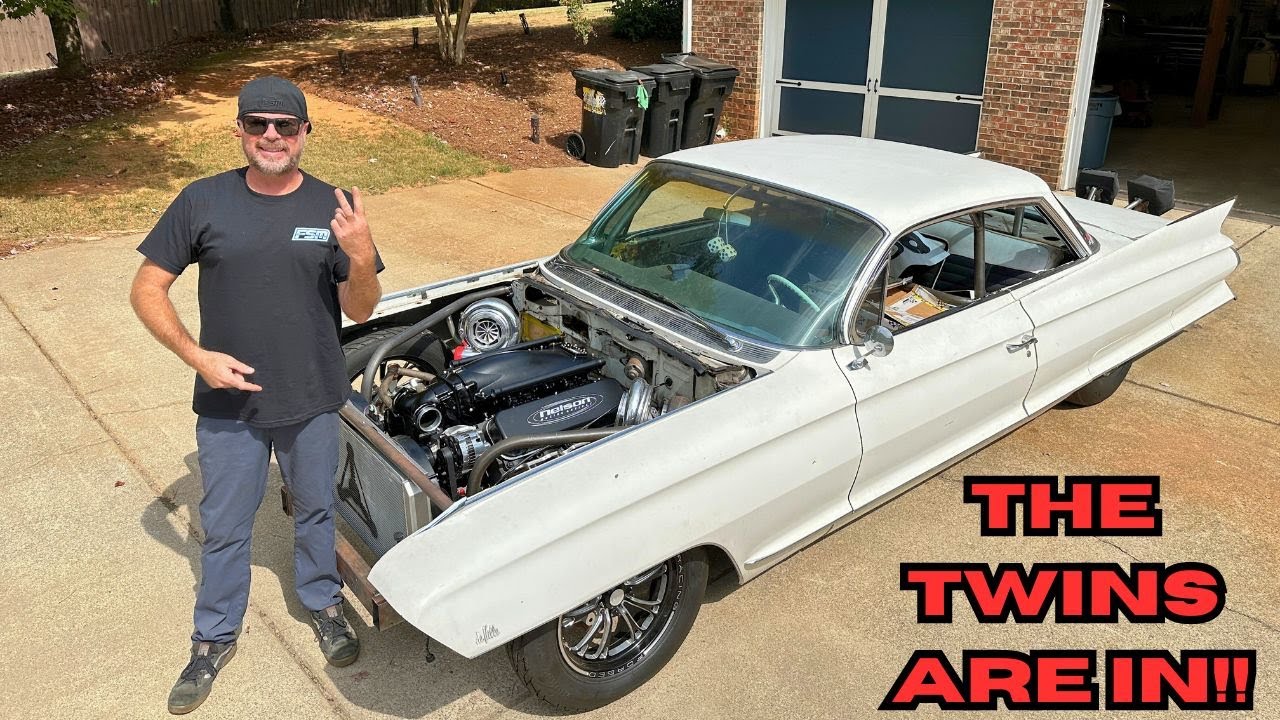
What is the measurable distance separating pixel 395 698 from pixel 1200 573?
343cm

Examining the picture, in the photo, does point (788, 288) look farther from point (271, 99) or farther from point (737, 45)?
point (737, 45)

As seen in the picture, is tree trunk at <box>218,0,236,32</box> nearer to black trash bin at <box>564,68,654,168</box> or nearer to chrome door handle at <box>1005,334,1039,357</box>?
black trash bin at <box>564,68,654,168</box>

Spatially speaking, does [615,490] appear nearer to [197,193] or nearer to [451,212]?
[197,193]

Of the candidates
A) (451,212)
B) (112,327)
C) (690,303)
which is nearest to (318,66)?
(451,212)

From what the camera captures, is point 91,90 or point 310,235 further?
point 91,90

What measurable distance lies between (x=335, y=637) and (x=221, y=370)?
3.77 ft

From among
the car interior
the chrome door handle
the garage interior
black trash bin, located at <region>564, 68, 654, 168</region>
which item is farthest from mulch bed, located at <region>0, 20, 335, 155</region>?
the garage interior

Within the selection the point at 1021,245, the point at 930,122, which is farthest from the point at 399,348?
the point at 930,122

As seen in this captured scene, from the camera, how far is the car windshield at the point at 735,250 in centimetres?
386

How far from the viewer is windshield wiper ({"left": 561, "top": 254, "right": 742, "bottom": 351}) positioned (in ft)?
12.3

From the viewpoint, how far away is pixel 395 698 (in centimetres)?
338

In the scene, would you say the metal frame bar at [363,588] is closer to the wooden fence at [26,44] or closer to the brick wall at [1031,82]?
the brick wall at [1031,82]

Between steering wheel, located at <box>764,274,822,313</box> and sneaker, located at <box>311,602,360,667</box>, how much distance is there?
209 cm

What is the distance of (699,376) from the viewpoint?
3752 millimetres
